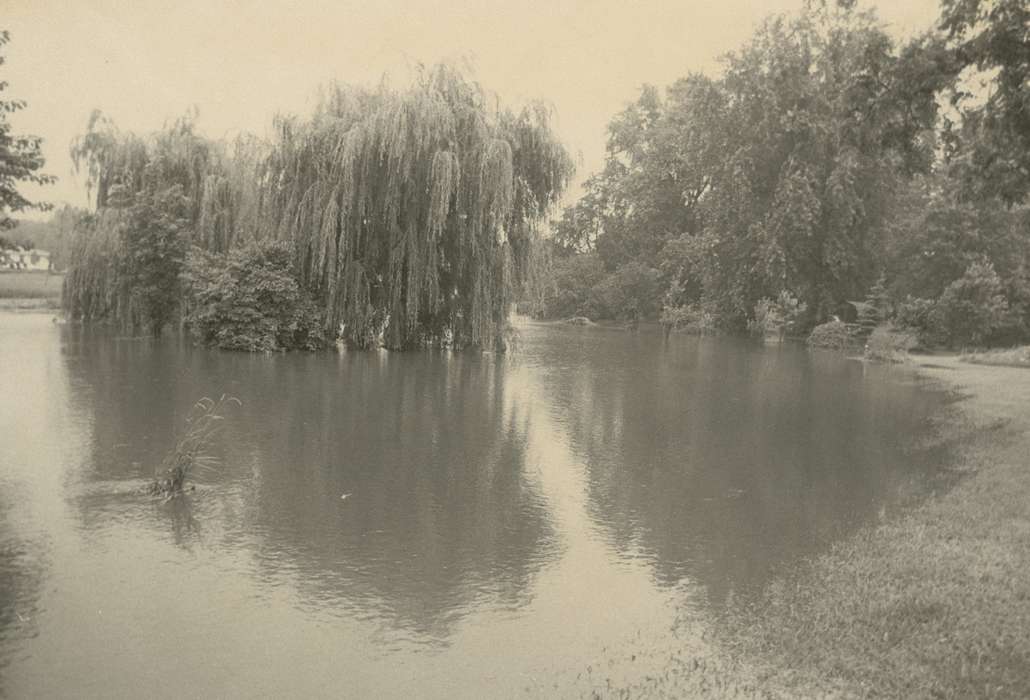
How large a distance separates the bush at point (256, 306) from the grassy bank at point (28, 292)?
725 inches

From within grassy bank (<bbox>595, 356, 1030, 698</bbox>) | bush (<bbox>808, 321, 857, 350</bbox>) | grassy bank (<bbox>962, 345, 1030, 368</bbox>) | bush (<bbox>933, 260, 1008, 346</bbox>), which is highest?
bush (<bbox>933, 260, 1008, 346</bbox>)

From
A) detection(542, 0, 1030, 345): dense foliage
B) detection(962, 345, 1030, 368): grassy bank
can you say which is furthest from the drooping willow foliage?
detection(962, 345, 1030, 368): grassy bank

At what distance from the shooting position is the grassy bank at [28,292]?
131 ft

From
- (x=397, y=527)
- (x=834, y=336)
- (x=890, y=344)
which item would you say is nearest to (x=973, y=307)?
(x=890, y=344)

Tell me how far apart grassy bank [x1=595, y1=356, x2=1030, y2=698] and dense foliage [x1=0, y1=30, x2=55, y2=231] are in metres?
13.0

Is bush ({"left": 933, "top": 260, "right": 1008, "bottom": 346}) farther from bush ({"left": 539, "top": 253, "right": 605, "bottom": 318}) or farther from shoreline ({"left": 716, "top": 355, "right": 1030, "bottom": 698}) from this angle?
shoreline ({"left": 716, "top": 355, "right": 1030, "bottom": 698})

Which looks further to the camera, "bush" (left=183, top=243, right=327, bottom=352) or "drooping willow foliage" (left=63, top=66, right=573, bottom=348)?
"bush" (left=183, top=243, right=327, bottom=352)

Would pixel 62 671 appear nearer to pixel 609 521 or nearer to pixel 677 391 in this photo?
pixel 609 521

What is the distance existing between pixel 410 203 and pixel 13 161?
1097 cm

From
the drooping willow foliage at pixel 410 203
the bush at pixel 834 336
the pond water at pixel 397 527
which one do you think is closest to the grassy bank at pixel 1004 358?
the bush at pixel 834 336

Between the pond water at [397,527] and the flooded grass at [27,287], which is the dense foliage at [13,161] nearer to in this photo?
the pond water at [397,527]

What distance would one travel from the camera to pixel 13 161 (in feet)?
46.2

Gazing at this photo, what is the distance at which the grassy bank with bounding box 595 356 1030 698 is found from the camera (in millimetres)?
5219

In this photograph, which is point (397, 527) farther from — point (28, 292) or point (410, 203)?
point (28, 292)
